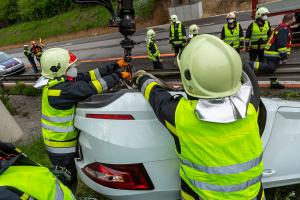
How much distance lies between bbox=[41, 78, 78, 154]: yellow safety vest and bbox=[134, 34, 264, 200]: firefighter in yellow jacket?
62.5 inches

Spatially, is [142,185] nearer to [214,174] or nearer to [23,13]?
[214,174]

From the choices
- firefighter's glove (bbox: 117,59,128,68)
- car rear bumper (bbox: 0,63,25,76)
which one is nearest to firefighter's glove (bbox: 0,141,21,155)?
firefighter's glove (bbox: 117,59,128,68)

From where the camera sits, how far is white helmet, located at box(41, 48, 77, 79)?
10.8 feet

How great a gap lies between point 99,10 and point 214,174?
30077 mm

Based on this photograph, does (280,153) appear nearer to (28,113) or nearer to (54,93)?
(54,93)

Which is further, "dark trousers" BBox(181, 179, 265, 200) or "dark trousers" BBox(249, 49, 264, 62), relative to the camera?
"dark trousers" BBox(249, 49, 264, 62)

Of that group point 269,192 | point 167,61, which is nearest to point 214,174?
point 269,192

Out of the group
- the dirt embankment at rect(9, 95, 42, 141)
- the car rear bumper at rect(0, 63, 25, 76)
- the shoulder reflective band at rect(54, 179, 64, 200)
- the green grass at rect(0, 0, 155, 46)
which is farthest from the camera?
the green grass at rect(0, 0, 155, 46)

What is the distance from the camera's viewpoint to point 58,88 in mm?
3166

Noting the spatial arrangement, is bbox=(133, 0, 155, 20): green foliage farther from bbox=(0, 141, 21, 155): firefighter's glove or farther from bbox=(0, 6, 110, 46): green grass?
bbox=(0, 141, 21, 155): firefighter's glove

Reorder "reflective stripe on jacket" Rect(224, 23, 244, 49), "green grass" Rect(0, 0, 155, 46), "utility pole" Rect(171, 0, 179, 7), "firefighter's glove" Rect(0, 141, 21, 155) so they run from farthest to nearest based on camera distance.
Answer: "green grass" Rect(0, 0, 155, 46), "utility pole" Rect(171, 0, 179, 7), "reflective stripe on jacket" Rect(224, 23, 244, 49), "firefighter's glove" Rect(0, 141, 21, 155)

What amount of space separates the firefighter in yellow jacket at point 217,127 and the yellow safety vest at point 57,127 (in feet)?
5.21

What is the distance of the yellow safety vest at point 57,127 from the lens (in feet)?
10.4

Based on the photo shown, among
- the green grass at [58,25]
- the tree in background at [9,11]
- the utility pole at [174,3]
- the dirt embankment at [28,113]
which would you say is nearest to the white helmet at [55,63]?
the dirt embankment at [28,113]
